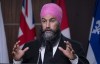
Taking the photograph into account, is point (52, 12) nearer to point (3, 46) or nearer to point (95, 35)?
point (95, 35)

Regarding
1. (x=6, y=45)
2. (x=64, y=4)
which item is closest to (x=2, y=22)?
(x=6, y=45)

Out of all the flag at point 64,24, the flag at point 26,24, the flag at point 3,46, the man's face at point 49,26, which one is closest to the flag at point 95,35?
the flag at point 64,24

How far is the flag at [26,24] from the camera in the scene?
5.18 m

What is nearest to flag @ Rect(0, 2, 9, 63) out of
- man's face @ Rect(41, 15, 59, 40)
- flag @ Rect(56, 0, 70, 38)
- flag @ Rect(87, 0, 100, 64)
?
flag @ Rect(56, 0, 70, 38)

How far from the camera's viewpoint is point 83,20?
5621 millimetres

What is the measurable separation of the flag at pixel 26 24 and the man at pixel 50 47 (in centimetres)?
162

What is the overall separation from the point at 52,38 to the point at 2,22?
1.91 m

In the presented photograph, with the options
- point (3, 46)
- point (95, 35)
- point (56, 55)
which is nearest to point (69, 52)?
point (56, 55)

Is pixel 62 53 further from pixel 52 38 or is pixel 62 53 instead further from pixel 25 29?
pixel 25 29

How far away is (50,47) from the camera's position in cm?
342

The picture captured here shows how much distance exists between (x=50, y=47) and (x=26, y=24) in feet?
6.01

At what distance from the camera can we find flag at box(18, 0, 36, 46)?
5180mm

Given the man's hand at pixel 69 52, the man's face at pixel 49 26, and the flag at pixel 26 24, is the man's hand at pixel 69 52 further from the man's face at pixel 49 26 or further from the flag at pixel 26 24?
the flag at pixel 26 24

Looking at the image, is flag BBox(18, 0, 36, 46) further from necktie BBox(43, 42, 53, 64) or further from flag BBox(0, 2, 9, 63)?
necktie BBox(43, 42, 53, 64)
